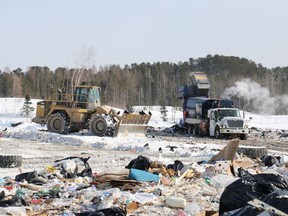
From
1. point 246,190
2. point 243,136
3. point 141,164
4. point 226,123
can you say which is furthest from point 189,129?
point 246,190

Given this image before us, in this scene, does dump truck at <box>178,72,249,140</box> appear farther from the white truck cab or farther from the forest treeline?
the forest treeline

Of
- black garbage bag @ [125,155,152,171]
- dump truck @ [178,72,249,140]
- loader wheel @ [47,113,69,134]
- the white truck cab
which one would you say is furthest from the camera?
dump truck @ [178,72,249,140]

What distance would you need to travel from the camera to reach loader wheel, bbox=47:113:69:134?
25608 mm

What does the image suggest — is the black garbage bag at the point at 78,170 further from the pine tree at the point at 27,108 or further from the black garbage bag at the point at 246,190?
the pine tree at the point at 27,108

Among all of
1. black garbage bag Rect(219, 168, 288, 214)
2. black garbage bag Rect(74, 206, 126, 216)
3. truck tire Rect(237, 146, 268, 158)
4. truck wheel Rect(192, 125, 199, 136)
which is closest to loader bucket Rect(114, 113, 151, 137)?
truck wheel Rect(192, 125, 199, 136)

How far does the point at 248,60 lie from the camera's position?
4914 inches

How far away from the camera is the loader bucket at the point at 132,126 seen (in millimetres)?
23783

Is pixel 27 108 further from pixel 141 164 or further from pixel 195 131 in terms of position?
pixel 141 164

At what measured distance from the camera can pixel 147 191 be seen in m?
8.61

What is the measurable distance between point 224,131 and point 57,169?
16267mm

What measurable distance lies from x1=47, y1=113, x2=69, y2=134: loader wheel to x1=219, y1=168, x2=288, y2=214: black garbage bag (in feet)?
64.6

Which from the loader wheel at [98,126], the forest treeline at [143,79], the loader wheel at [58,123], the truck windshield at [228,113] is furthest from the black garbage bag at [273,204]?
the forest treeline at [143,79]

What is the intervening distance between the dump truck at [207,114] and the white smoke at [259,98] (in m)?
49.9

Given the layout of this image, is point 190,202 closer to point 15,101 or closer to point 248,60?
point 15,101
